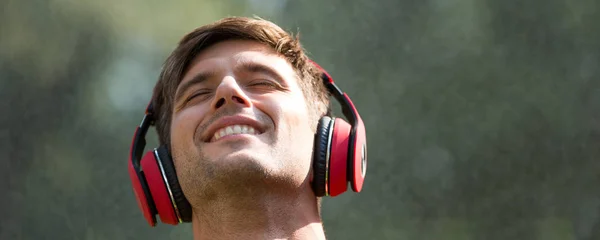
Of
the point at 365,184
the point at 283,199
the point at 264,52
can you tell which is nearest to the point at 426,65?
the point at 365,184

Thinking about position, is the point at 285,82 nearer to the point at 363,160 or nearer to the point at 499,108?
the point at 363,160

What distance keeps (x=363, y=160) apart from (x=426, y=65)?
1.43m

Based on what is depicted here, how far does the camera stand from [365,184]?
3.76 metres

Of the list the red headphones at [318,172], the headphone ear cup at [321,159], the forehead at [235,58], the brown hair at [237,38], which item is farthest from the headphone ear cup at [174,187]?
the headphone ear cup at [321,159]

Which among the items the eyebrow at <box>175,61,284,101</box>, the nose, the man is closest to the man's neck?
the man

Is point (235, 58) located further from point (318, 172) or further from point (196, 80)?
point (318, 172)

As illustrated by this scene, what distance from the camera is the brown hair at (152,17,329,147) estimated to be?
263 centimetres

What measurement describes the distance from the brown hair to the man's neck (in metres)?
0.35

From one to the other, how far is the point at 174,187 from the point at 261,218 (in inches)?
11.8

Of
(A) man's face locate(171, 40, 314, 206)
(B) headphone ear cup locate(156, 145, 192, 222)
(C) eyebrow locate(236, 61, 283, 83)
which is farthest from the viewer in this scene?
(C) eyebrow locate(236, 61, 283, 83)

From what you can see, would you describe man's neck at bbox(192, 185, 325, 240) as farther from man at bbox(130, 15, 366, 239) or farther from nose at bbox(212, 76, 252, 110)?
nose at bbox(212, 76, 252, 110)

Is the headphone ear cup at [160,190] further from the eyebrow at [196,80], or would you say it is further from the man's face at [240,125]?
the eyebrow at [196,80]

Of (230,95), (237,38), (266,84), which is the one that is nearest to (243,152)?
(230,95)

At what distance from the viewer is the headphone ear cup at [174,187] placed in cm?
241
